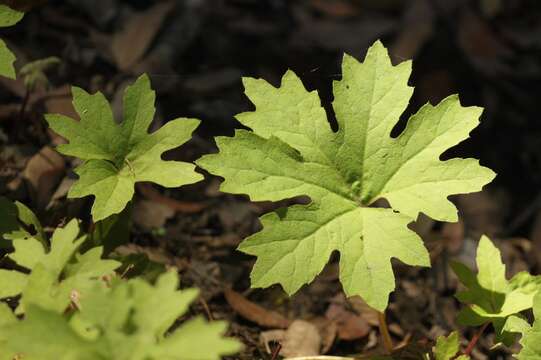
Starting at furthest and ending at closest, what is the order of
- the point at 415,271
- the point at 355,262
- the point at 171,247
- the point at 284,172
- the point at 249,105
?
the point at 249,105 → the point at 415,271 → the point at 171,247 → the point at 284,172 → the point at 355,262

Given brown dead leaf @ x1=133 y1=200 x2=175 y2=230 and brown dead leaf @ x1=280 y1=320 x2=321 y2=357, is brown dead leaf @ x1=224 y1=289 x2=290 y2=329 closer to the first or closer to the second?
brown dead leaf @ x1=280 y1=320 x2=321 y2=357

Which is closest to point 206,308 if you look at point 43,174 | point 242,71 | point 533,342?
point 43,174

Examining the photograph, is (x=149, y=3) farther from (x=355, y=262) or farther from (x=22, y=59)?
(x=355, y=262)

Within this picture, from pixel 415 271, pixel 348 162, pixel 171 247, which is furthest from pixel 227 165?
pixel 415 271

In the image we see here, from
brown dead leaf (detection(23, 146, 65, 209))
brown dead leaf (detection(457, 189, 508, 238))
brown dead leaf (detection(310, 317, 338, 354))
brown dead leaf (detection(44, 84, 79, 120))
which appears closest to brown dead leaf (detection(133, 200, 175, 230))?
brown dead leaf (detection(23, 146, 65, 209))

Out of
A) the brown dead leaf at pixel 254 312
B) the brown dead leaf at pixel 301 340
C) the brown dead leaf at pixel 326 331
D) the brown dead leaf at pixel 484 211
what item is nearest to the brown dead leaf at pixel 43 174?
the brown dead leaf at pixel 254 312

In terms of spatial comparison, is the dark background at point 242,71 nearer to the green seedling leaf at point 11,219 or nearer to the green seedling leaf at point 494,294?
the green seedling leaf at point 11,219

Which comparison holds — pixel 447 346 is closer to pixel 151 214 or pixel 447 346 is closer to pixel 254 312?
pixel 254 312
